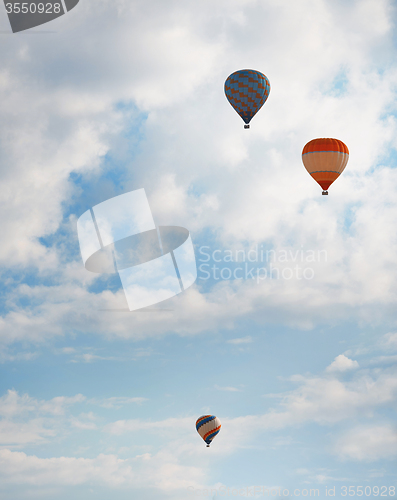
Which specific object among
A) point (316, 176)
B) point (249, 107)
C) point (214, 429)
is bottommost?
point (214, 429)

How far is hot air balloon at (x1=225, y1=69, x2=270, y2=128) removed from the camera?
68438 millimetres

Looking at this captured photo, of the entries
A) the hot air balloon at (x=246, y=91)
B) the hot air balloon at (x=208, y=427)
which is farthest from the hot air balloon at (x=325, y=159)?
the hot air balloon at (x=208, y=427)

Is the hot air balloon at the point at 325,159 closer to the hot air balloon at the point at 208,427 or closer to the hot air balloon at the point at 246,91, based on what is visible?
the hot air balloon at the point at 246,91

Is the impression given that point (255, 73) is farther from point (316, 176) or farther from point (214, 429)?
point (214, 429)

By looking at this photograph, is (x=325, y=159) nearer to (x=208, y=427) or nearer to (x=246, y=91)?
(x=246, y=91)

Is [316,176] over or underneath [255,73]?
underneath

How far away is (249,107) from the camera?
226 ft

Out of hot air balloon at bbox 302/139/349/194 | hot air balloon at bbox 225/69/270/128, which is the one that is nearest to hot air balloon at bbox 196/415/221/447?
hot air balloon at bbox 302/139/349/194

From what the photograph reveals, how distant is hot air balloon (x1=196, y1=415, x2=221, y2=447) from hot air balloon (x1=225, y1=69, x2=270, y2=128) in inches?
1935

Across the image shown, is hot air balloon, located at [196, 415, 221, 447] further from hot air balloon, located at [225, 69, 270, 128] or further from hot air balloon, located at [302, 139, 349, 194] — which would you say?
hot air balloon, located at [225, 69, 270, 128]

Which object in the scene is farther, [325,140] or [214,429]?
[214,429]

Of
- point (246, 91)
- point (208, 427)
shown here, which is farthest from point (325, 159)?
point (208, 427)

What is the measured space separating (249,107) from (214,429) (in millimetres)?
50741

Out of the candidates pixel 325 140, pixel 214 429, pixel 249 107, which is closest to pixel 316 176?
pixel 325 140
